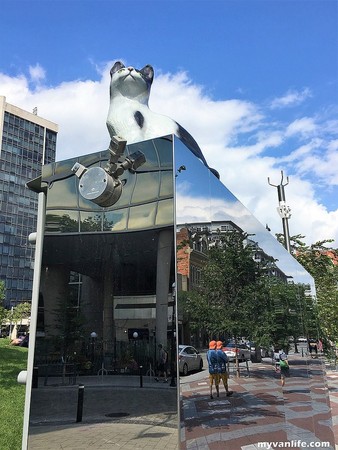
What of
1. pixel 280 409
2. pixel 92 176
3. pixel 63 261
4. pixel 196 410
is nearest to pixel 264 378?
pixel 280 409

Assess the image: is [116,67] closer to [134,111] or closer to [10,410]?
[134,111]

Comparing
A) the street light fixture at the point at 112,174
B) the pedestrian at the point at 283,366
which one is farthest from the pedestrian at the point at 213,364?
the pedestrian at the point at 283,366

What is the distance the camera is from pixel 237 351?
2887 mm

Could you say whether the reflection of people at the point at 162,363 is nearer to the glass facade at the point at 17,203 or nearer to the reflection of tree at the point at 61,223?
the reflection of tree at the point at 61,223

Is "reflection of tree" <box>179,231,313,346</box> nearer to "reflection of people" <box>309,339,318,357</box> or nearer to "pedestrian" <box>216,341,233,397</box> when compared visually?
"pedestrian" <box>216,341,233,397</box>

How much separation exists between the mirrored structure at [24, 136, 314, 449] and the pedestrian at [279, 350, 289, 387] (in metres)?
1.69

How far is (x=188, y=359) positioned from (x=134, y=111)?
3.94 m

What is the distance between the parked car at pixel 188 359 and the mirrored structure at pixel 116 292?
43 millimetres

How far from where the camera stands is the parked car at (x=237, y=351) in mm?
2750

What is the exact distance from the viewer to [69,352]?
2.46 m

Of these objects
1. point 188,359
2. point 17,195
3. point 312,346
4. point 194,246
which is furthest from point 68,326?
point 17,195

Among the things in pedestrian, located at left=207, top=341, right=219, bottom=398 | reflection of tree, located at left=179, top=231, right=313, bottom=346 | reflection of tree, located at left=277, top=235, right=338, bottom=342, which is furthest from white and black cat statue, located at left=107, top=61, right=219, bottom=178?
reflection of tree, located at left=277, top=235, right=338, bottom=342

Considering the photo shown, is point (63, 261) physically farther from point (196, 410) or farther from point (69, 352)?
point (196, 410)

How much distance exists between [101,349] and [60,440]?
552 mm
